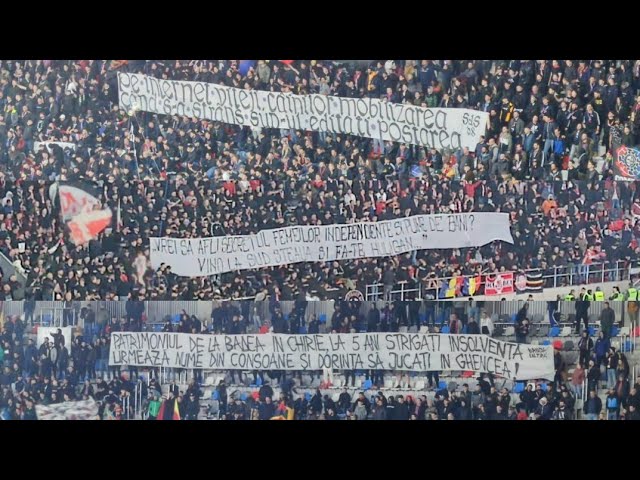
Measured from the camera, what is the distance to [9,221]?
41.4ft

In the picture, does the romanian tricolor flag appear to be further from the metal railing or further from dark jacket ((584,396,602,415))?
dark jacket ((584,396,602,415))

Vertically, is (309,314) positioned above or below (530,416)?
above

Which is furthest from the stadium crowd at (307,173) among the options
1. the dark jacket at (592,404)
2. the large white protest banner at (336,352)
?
the dark jacket at (592,404)

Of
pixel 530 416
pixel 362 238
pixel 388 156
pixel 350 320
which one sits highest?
pixel 388 156

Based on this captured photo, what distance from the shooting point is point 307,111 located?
12.7m

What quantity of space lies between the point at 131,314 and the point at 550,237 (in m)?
3.97

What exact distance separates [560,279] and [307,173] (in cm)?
255

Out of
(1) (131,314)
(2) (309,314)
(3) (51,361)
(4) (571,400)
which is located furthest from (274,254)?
(4) (571,400)

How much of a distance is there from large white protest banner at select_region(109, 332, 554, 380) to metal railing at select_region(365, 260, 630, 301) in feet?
1.22

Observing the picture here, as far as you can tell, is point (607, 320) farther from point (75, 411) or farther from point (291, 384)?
point (75, 411)

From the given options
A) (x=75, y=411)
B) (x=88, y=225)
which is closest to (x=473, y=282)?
(x=88, y=225)

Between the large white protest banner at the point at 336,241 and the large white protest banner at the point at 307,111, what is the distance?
2.56 feet

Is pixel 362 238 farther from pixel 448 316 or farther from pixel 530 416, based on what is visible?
pixel 530 416

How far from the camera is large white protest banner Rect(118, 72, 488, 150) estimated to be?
497 inches
